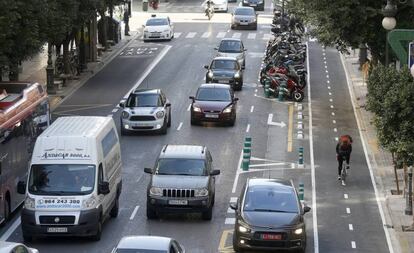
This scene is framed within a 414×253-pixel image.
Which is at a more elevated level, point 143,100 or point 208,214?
point 143,100

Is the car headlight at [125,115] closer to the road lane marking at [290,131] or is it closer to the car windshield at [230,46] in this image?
the road lane marking at [290,131]

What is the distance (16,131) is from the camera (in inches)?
1196

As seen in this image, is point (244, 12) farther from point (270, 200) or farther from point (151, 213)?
point (270, 200)

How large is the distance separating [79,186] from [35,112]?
270 inches

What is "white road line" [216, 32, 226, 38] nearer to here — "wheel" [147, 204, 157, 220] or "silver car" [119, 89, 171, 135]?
"silver car" [119, 89, 171, 135]

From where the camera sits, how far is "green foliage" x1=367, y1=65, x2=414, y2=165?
2750cm

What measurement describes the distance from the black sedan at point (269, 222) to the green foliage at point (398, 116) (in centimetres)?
296

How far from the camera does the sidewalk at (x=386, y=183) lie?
28938 mm

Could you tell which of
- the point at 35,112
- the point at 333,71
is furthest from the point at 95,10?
the point at 35,112

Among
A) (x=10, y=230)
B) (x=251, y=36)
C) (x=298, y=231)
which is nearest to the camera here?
(x=298, y=231)

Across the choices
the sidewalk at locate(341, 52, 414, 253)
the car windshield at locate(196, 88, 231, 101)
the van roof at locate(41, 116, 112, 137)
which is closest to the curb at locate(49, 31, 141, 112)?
the car windshield at locate(196, 88, 231, 101)

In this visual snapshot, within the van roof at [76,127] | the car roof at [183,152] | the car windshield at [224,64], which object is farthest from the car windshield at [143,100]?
the van roof at [76,127]

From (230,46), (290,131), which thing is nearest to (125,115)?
(290,131)

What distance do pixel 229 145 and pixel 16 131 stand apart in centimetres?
1202
